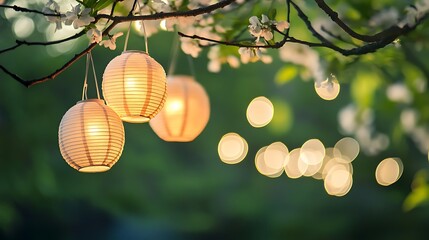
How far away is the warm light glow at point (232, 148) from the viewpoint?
9.00 m

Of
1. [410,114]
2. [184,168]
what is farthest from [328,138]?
[410,114]

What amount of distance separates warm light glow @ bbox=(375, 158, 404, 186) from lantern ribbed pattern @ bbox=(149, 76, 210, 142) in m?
5.88

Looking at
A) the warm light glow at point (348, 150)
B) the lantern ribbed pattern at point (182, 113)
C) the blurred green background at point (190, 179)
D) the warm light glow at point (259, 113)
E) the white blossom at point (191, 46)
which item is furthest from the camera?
the warm light glow at point (348, 150)

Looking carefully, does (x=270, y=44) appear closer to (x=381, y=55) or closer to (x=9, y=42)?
(x=381, y=55)

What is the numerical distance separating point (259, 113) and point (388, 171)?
1585 millimetres

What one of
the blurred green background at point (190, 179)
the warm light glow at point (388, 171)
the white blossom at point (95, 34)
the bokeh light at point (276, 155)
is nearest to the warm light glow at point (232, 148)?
the blurred green background at point (190, 179)

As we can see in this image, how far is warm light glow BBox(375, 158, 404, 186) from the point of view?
9148 mm

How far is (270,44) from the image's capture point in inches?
84.4

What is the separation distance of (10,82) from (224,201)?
8.62 ft

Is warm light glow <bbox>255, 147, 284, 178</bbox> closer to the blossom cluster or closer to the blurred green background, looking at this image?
the blurred green background

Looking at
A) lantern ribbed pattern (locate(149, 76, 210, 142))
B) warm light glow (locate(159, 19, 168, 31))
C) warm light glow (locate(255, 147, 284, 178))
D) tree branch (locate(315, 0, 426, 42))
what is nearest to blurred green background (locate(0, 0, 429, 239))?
warm light glow (locate(255, 147, 284, 178))

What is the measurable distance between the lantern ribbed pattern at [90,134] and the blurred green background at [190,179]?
5.74 metres

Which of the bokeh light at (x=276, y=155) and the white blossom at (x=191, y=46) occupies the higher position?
the bokeh light at (x=276, y=155)

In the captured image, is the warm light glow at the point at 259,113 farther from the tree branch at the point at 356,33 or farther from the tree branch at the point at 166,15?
the tree branch at the point at 166,15
